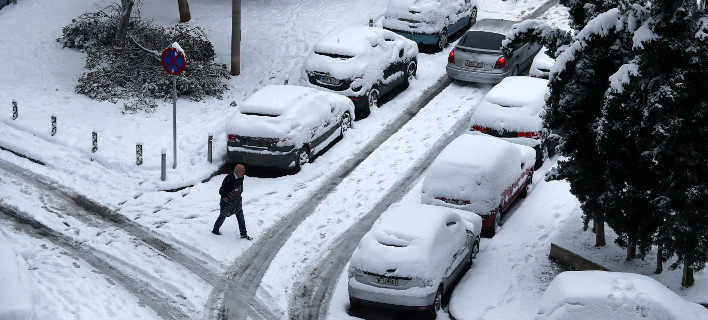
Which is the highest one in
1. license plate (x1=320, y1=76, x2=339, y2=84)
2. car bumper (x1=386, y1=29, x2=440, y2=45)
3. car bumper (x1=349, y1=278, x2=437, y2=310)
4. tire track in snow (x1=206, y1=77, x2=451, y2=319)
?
car bumper (x1=386, y1=29, x2=440, y2=45)

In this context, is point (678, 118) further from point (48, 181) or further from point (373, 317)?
point (48, 181)

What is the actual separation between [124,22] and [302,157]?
25.6ft

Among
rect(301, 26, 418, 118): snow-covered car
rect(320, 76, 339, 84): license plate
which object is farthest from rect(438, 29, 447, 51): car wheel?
rect(320, 76, 339, 84): license plate

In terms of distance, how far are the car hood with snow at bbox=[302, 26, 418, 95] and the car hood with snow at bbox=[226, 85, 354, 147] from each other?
5.94 ft

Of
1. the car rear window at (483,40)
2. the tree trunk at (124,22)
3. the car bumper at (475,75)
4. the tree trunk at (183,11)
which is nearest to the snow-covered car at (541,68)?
the car bumper at (475,75)

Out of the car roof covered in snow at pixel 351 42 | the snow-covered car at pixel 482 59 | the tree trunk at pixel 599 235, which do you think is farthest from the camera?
the snow-covered car at pixel 482 59

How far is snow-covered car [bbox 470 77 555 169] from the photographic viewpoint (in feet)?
67.4

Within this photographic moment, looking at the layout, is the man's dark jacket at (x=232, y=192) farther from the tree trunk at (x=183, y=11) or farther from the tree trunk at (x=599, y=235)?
the tree trunk at (x=183, y=11)

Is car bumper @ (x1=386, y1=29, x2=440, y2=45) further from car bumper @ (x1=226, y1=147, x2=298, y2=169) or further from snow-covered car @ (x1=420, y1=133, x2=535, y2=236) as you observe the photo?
snow-covered car @ (x1=420, y1=133, x2=535, y2=236)

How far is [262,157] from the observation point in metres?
20.0

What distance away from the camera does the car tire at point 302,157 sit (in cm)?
2039

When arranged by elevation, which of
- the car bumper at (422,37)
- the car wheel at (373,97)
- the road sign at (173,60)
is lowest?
→ the car wheel at (373,97)

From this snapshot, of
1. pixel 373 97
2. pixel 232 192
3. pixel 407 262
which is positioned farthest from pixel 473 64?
pixel 407 262

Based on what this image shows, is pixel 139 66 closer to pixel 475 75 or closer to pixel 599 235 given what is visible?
pixel 475 75
